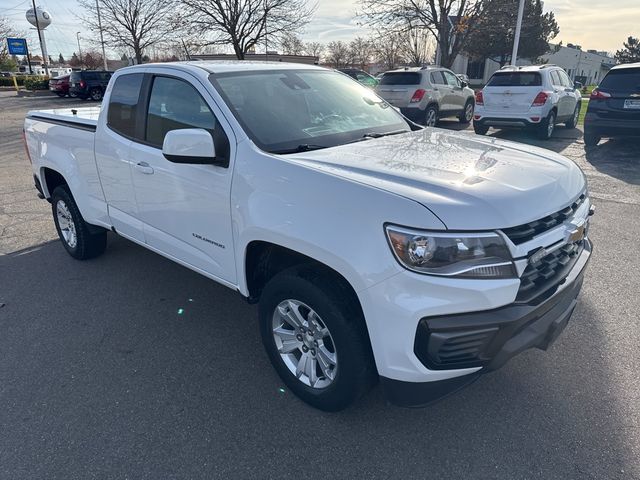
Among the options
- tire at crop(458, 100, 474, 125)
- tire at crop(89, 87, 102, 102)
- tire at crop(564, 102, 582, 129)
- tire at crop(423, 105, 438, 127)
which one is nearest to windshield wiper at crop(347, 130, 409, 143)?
tire at crop(423, 105, 438, 127)

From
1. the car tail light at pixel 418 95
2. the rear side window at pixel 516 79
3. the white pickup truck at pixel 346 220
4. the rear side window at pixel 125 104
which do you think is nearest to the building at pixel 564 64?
the rear side window at pixel 516 79

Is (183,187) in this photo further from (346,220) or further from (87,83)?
(87,83)

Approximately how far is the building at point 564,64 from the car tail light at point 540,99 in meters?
29.8

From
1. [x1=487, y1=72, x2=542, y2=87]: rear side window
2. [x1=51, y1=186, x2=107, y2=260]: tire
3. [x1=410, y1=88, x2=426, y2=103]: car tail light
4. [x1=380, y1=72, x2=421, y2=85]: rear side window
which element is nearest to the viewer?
[x1=51, y1=186, x2=107, y2=260]: tire

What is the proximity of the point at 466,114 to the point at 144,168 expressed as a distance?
44.8ft

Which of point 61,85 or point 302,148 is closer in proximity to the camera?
point 302,148

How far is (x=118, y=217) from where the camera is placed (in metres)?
4.04

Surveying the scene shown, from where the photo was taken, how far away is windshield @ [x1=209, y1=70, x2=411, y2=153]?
9.62ft

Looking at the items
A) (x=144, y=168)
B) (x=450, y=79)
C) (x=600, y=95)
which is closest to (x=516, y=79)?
(x=600, y=95)

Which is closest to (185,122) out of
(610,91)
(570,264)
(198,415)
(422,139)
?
(422,139)

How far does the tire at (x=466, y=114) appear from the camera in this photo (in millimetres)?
15070

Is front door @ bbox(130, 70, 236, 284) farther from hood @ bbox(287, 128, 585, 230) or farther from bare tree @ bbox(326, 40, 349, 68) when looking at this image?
bare tree @ bbox(326, 40, 349, 68)

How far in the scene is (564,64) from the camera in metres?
65.6

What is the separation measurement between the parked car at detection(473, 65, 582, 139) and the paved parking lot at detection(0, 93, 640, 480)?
7852 mm
